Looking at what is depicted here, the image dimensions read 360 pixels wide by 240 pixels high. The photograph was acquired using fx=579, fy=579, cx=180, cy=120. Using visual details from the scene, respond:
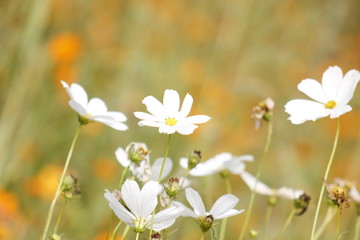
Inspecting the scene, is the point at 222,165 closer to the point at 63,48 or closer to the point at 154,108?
the point at 154,108

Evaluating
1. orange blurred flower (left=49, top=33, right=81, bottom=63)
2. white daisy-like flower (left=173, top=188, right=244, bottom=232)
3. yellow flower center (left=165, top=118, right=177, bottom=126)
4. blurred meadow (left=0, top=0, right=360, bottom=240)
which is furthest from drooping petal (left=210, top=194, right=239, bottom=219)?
orange blurred flower (left=49, top=33, right=81, bottom=63)

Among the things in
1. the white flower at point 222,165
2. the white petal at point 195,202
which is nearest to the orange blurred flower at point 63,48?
the white flower at point 222,165

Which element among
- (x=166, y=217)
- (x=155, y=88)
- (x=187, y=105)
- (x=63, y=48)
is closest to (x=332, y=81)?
(x=187, y=105)

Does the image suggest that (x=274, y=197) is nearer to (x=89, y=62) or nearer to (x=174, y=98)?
(x=174, y=98)

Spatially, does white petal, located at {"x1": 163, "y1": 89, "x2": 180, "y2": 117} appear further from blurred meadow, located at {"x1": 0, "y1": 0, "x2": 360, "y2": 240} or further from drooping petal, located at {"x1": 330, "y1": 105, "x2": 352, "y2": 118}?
blurred meadow, located at {"x1": 0, "y1": 0, "x2": 360, "y2": 240}

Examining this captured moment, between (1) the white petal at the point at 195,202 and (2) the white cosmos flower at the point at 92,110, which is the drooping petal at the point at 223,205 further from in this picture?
(2) the white cosmos flower at the point at 92,110
